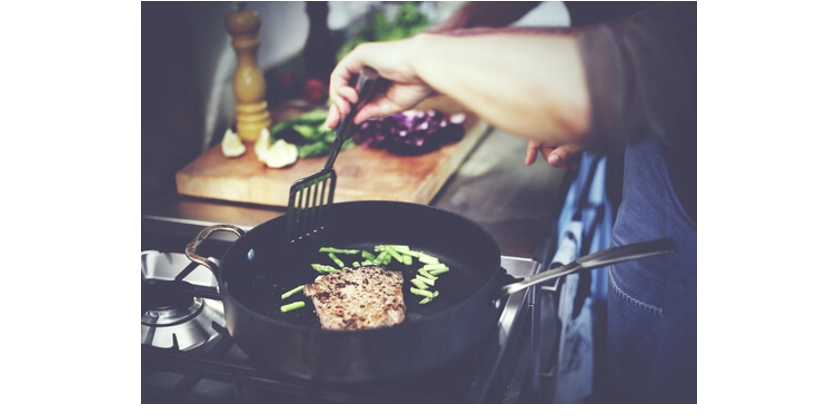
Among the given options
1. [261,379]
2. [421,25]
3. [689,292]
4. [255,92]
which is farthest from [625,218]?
[421,25]

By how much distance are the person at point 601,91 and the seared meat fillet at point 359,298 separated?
0.83 feet

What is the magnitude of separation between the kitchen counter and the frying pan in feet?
0.53

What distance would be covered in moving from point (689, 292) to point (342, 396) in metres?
0.59

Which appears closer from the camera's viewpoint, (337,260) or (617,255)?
(617,255)

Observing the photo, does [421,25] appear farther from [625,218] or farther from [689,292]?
[689,292]

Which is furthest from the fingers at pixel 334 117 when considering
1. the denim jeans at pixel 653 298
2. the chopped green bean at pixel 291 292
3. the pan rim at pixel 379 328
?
the denim jeans at pixel 653 298

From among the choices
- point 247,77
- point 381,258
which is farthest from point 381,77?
point 247,77

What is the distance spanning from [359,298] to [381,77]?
13.0 inches

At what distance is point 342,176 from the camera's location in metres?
1.46

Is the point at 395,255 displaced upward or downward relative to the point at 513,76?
downward

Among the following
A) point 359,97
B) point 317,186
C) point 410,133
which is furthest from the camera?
point 410,133

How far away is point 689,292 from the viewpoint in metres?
1.09

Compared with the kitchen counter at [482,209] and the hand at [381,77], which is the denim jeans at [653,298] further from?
the hand at [381,77]

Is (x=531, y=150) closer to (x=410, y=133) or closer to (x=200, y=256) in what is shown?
(x=410, y=133)
